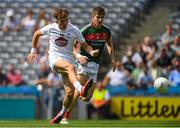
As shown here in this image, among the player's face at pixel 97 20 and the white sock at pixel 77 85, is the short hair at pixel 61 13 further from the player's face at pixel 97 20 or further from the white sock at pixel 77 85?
the white sock at pixel 77 85

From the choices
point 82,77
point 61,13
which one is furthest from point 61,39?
point 82,77

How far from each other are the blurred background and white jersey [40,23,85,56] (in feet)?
24.6

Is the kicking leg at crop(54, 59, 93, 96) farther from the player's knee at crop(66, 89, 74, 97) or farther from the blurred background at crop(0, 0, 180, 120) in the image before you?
the blurred background at crop(0, 0, 180, 120)

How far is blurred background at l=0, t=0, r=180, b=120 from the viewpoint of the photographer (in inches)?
1010

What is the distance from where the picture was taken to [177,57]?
2598cm

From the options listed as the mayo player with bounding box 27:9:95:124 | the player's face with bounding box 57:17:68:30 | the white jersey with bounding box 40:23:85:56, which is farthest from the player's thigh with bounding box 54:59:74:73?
Answer: the player's face with bounding box 57:17:68:30

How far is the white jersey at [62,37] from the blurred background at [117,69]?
24.6 ft

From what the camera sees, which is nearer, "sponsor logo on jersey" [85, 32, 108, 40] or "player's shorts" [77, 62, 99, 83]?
"sponsor logo on jersey" [85, 32, 108, 40]

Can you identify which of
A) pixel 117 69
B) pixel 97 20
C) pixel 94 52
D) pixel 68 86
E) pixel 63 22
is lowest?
pixel 68 86

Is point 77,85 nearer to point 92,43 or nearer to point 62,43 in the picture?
point 62,43

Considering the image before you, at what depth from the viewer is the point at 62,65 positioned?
17250mm

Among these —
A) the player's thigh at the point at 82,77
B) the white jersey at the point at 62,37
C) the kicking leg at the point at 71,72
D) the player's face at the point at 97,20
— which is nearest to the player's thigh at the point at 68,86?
the kicking leg at the point at 71,72

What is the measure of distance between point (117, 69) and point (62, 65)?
382 inches

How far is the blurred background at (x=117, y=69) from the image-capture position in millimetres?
25656
